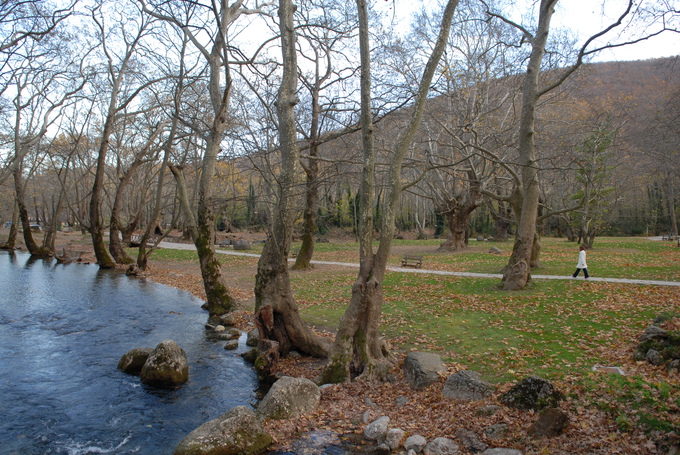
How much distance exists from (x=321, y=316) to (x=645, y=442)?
8.31m

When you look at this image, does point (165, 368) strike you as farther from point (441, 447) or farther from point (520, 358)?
point (520, 358)

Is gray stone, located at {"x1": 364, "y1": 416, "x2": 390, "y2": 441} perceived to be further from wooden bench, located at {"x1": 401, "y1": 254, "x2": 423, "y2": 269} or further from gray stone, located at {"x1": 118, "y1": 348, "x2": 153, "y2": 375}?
wooden bench, located at {"x1": 401, "y1": 254, "x2": 423, "y2": 269}

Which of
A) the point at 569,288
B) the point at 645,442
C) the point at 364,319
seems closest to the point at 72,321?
the point at 364,319

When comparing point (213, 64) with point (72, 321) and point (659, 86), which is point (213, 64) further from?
point (659, 86)

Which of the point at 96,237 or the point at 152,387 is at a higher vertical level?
the point at 96,237

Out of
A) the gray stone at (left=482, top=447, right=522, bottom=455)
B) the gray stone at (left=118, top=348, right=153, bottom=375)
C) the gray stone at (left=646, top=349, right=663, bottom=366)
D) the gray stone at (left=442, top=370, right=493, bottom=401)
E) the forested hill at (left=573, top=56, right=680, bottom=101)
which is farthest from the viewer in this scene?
the forested hill at (left=573, top=56, right=680, bottom=101)

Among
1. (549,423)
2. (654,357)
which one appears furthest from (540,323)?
(549,423)

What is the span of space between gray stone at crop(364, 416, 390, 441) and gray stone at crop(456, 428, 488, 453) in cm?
94

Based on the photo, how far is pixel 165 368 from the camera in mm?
7898

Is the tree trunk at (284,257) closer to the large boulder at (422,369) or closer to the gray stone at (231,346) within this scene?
the gray stone at (231,346)

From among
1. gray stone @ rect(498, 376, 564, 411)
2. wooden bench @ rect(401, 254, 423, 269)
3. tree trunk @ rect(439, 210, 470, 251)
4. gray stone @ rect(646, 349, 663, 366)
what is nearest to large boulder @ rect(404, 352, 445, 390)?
gray stone @ rect(498, 376, 564, 411)

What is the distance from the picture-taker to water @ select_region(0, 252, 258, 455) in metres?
6.01

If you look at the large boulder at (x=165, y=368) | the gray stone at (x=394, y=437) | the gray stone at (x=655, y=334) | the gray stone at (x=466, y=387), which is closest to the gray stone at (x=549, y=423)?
the gray stone at (x=466, y=387)

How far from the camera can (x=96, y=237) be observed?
23.7m
